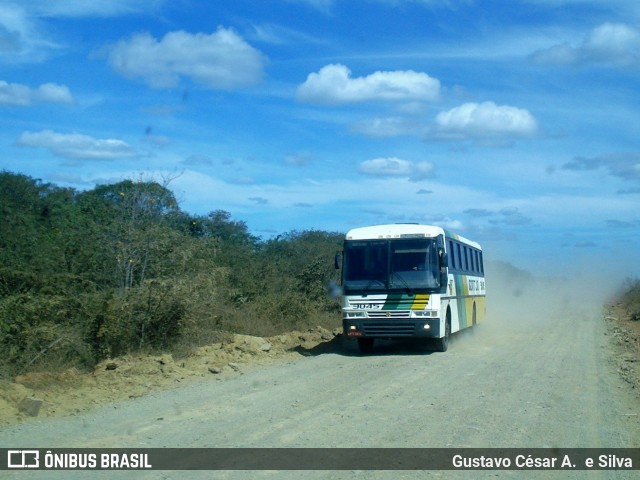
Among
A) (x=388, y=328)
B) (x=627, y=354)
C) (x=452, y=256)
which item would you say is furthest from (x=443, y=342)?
(x=627, y=354)

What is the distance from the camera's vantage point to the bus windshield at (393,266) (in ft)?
59.1

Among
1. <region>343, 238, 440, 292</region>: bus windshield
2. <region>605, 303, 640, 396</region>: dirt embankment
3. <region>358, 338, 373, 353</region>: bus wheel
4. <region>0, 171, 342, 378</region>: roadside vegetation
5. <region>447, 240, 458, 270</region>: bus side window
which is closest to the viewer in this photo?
<region>0, 171, 342, 378</region>: roadside vegetation

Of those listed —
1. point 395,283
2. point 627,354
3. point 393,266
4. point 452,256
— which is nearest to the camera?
point 395,283

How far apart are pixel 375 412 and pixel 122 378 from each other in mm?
5020

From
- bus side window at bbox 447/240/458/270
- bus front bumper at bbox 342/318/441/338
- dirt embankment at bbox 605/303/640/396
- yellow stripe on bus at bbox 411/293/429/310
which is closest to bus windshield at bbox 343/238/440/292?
yellow stripe on bus at bbox 411/293/429/310

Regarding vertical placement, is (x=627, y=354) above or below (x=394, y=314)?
below

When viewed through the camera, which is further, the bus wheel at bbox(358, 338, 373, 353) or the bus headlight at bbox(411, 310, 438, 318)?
the bus wheel at bbox(358, 338, 373, 353)

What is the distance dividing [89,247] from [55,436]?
9.45 metres

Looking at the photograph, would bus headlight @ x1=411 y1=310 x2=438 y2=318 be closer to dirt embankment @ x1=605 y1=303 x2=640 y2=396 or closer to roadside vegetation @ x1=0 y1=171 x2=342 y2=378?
dirt embankment @ x1=605 y1=303 x2=640 y2=396

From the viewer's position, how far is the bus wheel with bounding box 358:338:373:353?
18.7m

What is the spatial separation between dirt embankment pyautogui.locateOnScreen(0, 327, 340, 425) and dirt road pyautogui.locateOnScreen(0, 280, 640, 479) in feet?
1.48

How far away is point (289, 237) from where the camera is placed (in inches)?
1896

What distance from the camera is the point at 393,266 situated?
18.2 m

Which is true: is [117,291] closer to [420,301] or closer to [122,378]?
[122,378]
